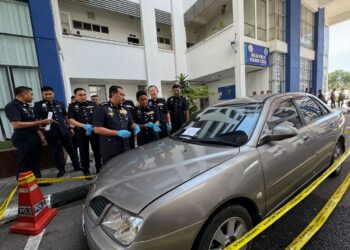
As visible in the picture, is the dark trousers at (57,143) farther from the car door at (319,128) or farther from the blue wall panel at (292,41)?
the blue wall panel at (292,41)

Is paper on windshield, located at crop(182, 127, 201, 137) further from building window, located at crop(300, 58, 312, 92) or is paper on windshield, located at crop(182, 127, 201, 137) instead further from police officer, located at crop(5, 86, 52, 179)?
building window, located at crop(300, 58, 312, 92)

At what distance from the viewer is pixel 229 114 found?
7.63 ft

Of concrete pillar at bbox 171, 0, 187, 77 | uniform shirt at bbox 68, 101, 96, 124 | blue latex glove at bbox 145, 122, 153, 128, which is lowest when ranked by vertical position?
blue latex glove at bbox 145, 122, 153, 128

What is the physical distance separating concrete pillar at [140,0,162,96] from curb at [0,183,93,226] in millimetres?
9011

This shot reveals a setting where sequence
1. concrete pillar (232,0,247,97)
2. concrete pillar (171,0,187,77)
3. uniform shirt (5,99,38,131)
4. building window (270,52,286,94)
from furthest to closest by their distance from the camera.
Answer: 1. concrete pillar (171,0,187,77)
2. building window (270,52,286,94)
3. concrete pillar (232,0,247,97)
4. uniform shirt (5,99,38,131)

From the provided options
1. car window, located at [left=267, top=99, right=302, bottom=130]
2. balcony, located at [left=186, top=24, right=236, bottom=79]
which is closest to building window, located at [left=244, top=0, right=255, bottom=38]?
balcony, located at [left=186, top=24, right=236, bottom=79]

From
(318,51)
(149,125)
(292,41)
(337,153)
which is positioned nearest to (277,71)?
(292,41)

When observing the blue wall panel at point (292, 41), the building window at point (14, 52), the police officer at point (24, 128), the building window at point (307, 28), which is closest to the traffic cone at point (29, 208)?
the police officer at point (24, 128)

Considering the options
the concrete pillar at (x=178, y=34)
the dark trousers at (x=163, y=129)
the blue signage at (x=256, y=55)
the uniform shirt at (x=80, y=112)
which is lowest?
the dark trousers at (x=163, y=129)

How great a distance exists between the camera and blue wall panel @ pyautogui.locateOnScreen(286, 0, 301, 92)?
12.2 metres

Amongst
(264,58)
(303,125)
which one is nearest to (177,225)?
(303,125)

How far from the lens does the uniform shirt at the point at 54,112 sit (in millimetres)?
3885

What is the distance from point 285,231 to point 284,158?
777 millimetres

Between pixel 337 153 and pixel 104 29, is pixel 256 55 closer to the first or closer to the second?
pixel 337 153
